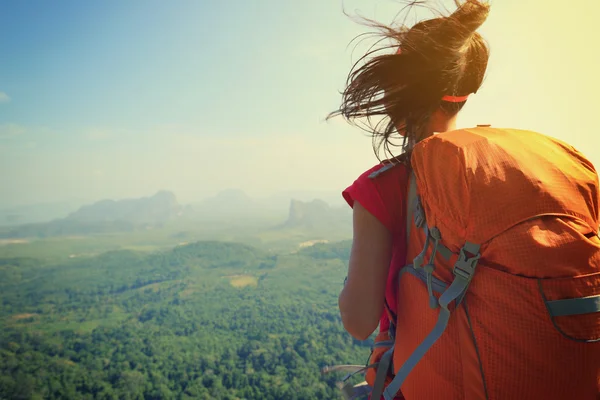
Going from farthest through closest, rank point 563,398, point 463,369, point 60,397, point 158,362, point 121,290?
1. point 121,290
2. point 158,362
3. point 60,397
4. point 463,369
5. point 563,398

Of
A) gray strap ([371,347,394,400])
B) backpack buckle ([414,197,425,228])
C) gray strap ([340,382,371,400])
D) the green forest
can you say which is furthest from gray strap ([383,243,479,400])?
the green forest

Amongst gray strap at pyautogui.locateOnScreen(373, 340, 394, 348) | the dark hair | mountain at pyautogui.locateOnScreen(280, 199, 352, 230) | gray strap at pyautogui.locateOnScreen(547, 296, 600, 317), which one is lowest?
mountain at pyautogui.locateOnScreen(280, 199, 352, 230)

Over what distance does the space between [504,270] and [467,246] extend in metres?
0.11

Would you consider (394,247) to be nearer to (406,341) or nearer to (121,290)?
(406,341)

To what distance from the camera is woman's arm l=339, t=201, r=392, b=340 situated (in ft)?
3.75

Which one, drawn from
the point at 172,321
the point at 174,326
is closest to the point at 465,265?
the point at 174,326

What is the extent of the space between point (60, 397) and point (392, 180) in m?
59.6

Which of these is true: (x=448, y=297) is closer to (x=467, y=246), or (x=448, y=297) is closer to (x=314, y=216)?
(x=467, y=246)

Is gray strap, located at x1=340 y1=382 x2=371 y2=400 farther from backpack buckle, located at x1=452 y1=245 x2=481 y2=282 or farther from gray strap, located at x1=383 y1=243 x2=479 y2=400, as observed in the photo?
backpack buckle, located at x1=452 y1=245 x2=481 y2=282

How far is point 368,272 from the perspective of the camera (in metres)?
1.14

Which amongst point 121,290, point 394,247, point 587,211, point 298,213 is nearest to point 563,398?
point 587,211

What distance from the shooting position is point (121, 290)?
328 feet

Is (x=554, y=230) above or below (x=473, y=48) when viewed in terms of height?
below

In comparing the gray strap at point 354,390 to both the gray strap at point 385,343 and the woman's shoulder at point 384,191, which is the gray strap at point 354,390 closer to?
the gray strap at point 385,343
